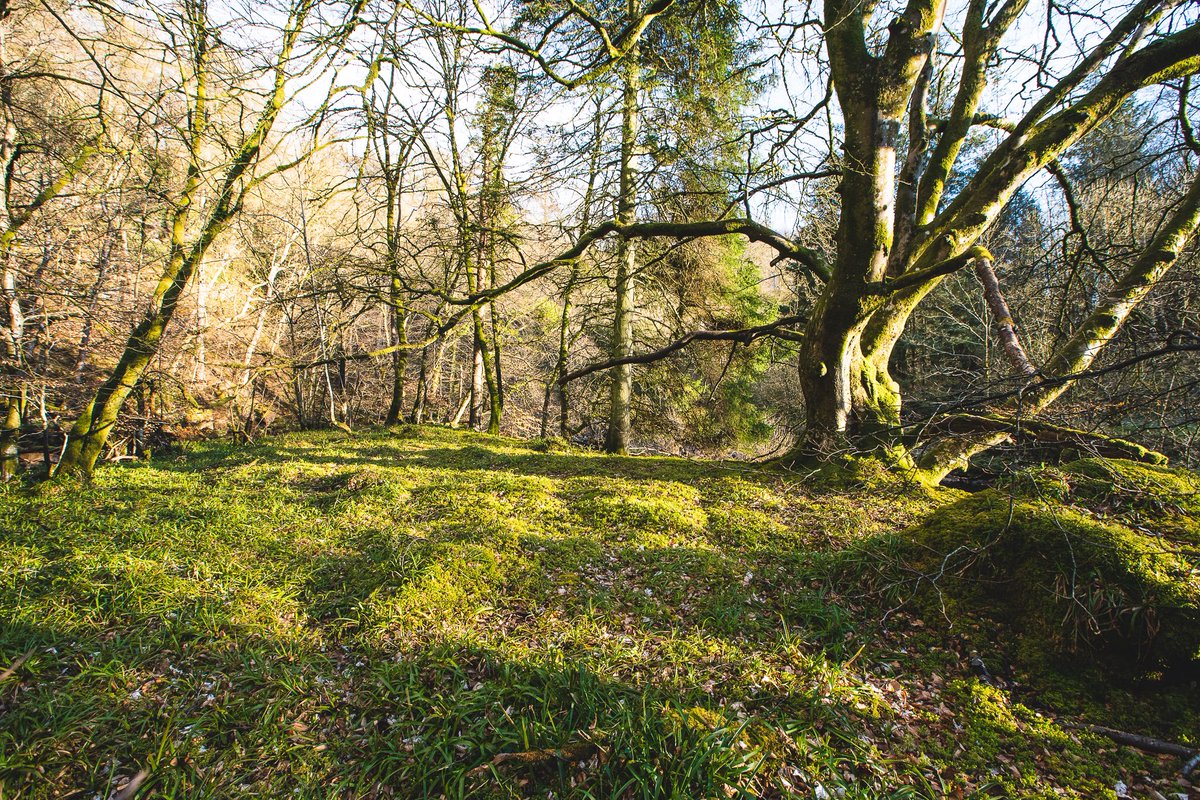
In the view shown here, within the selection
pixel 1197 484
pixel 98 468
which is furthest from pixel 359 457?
pixel 1197 484

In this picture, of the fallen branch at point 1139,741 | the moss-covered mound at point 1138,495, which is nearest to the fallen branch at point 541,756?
the fallen branch at point 1139,741

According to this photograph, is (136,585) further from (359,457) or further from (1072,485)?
(1072,485)

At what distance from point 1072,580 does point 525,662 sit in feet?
9.48

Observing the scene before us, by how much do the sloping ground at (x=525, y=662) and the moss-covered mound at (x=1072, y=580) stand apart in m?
0.07

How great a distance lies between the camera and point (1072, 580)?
2492 millimetres

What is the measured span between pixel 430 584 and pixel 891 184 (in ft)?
18.4

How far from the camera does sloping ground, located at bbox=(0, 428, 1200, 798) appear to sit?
6.80ft

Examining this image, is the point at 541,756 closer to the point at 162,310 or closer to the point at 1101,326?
the point at 162,310

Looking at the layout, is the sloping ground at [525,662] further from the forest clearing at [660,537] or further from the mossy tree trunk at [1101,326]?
the mossy tree trunk at [1101,326]

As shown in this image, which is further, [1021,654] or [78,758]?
[1021,654]

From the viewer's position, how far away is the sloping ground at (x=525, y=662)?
2072mm

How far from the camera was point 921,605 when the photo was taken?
3.15 m

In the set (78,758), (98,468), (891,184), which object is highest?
(891,184)

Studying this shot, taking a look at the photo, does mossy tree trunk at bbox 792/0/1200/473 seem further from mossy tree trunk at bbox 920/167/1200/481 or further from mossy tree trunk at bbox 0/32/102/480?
mossy tree trunk at bbox 0/32/102/480
